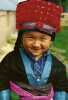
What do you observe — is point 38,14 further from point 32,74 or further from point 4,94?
point 4,94

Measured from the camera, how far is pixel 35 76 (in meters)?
3.56

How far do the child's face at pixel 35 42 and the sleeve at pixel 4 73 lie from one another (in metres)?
0.21

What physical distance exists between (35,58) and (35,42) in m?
0.17

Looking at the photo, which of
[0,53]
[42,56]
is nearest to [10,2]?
[0,53]

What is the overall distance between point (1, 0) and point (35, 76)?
20.0ft

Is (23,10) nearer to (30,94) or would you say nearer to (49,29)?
(49,29)

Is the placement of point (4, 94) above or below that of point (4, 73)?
below

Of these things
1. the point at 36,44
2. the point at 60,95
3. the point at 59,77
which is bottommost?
the point at 60,95

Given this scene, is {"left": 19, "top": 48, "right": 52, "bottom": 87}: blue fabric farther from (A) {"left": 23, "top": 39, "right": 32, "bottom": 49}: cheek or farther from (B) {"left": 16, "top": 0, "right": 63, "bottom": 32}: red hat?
(B) {"left": 16, "top": 0, "right": 63, "bottom": 32}: red hat

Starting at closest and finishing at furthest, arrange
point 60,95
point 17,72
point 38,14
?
point 38,14, point 17,72, point 60,95

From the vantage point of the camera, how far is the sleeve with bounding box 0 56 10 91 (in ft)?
11.7

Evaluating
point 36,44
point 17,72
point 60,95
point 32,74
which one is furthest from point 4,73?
point 60,95

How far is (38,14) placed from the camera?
11.3 feet

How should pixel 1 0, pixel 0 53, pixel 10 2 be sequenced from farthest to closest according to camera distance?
pixel 10 2
pixel 1 0
pixel 0 53
